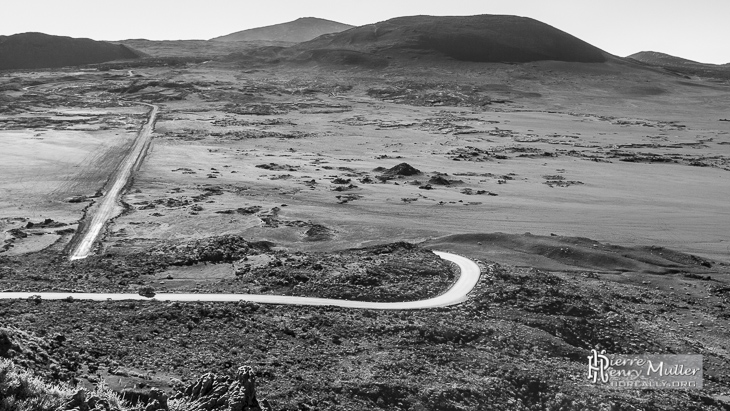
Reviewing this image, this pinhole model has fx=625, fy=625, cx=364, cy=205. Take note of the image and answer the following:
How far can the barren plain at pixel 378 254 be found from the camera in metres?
20.0

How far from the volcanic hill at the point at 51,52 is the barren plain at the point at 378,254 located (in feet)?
348

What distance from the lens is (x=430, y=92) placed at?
122 metres

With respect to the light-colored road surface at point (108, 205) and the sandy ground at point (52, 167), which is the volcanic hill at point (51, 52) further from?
the light-colored road surface at point (108, 205)

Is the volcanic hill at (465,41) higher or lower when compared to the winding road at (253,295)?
higher

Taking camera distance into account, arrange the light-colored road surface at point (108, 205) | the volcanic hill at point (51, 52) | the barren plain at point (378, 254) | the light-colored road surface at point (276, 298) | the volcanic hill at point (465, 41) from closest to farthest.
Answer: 1. the barren plain at point (378, 254)
2. the light-colored road surface at point (276, 298)
3. the light-colored road surface at point (108, 205)
4. the volcanic hill at point (465, 41)
5. the volcanic hill at point (51, 52)

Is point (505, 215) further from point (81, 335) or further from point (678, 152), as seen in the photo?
point (678, 152)

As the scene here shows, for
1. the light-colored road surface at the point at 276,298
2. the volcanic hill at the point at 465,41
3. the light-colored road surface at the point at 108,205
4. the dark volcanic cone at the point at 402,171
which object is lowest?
the light-colored road surface at the point at 276,298

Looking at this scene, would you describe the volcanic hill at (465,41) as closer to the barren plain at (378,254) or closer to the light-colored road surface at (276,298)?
the barren plain at (378,254)

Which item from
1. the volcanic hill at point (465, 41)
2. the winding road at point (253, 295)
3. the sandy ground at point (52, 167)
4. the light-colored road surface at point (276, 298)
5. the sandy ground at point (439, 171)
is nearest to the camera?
the light-colored road surface at point (276, 298)

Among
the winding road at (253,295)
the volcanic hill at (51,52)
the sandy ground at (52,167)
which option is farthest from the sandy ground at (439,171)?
the volcanic hill at (51,52)

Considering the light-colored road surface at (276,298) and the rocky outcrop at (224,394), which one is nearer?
the rocky outcrop at (224,394)

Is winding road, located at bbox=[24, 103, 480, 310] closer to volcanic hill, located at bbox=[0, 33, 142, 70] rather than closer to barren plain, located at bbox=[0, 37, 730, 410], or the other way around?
barren plain, located at bbox=[0, 37, 730, 410]

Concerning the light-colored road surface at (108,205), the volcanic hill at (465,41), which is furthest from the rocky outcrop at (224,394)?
the volcanic hill at (465,41)

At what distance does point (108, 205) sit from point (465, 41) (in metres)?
138
